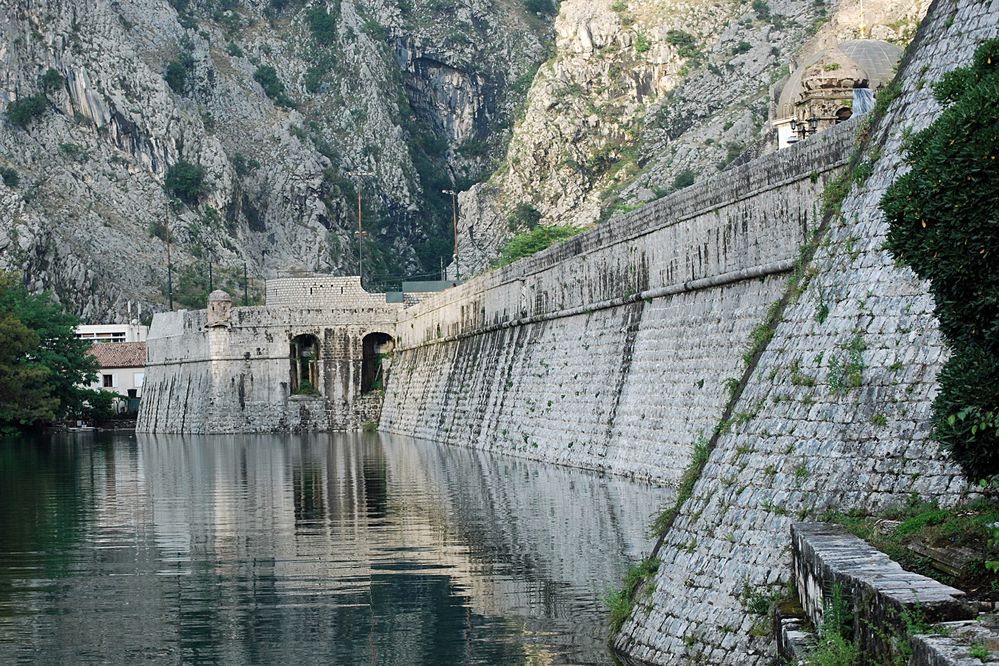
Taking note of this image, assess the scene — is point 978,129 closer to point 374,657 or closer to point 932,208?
point 932,208

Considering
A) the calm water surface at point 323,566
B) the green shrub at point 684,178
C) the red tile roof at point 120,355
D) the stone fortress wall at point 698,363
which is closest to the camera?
the stone fortress wall at point 698,363

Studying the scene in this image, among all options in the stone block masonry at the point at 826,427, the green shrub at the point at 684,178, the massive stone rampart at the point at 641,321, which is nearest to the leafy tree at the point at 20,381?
the massive stone rampart at the point at 641,321

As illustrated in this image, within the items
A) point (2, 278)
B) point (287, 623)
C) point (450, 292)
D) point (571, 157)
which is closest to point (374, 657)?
point (287, 623)

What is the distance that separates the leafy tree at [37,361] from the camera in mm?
58750

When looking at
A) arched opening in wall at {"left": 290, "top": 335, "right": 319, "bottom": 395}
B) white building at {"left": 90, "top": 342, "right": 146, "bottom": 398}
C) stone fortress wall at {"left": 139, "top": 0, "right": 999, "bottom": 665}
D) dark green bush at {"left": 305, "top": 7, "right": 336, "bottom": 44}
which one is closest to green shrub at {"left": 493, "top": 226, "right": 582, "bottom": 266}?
stone fortress wall at {"left": 139, "top": 0, "right": 999, "bottom": 665}

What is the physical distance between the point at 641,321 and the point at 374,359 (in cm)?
3285

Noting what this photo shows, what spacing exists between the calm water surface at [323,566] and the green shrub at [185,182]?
7353 centimetres

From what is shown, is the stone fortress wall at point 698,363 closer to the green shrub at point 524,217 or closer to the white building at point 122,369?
the white building at point 122,369

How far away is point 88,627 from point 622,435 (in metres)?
14.0

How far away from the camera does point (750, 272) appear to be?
21.1 m

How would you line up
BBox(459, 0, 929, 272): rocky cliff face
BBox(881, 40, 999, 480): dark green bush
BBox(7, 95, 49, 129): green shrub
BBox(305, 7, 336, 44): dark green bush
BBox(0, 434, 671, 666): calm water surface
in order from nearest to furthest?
BBox(881, 40, 999, 480): dark green bush, BBox(0, 434, 671, 666): calm water surface, BBox(459, 0, 929, 272): rocky cliff face, BBox(7, 95, 49, 129): green shrub, BBox(305, 7, 336, 44): dark green bush

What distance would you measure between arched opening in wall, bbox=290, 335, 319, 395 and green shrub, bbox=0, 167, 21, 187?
42020 millimetres

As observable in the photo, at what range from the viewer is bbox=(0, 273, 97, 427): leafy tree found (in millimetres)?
58750

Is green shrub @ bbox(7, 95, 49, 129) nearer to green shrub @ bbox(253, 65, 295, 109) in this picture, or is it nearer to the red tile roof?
the red tile roof
